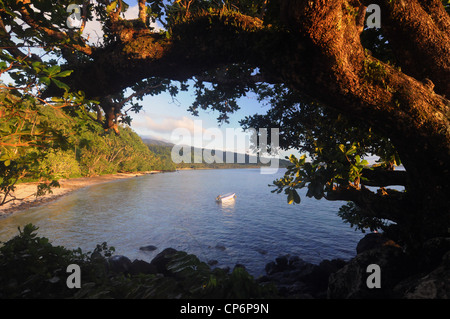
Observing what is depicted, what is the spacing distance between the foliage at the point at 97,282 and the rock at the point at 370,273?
3198mm

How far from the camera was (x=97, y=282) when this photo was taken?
334 cm

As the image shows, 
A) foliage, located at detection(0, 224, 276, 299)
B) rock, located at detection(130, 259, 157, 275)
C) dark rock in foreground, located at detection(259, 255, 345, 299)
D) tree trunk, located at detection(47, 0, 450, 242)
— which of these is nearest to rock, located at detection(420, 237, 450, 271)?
tree trunk, located at detection(47, 0, 450, 242)

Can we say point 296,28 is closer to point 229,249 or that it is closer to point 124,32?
point 124,32

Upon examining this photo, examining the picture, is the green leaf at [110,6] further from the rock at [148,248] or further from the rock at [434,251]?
the rock at [148,248]

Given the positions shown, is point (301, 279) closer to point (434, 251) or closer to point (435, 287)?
point (434, 251)

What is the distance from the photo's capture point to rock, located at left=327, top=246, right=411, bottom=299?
4.65m

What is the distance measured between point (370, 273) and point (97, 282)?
5689 mm

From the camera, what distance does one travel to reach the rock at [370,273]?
183 inches

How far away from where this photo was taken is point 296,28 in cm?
329

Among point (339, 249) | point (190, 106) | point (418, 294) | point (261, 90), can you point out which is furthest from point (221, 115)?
point (339, 249)

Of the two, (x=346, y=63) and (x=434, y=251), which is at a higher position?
(x=346, y=63)

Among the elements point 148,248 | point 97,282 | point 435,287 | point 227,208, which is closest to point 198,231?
point 148,248

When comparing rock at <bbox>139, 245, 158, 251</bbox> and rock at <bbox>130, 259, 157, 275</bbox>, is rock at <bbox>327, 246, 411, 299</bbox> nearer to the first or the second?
rock at <bbox>130, 259, 157, 275</bbox>

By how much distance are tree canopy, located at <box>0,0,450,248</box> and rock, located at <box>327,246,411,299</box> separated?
2.01 ft
